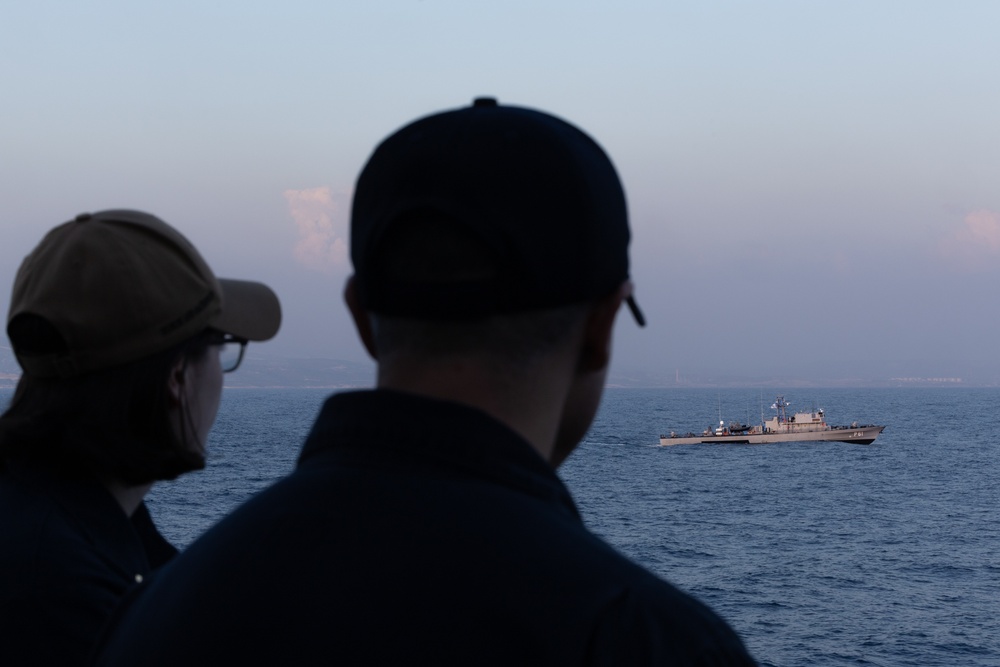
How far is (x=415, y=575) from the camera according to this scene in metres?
1.33

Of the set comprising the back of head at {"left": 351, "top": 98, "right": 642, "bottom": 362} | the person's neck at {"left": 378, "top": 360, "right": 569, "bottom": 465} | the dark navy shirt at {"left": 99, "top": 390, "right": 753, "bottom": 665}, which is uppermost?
the back of head at {"left": 351, "top": 98, "right": 642, "bottom": 362}

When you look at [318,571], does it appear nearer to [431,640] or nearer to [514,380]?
[431,640]

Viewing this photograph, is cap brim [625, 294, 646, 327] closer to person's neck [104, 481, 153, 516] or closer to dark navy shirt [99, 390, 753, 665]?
dark navy shirt [99, 390, 753, 665]

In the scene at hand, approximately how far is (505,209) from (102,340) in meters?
1.56

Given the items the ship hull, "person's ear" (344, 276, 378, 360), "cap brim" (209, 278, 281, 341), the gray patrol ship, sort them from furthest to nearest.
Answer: the gray patrol ship < the ship hull < "cap brim" (209, 278, 281, 341) < "person's ear" (344, 276, 378, 360)

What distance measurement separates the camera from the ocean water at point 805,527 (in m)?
44.8

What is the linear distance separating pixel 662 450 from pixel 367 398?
124 m

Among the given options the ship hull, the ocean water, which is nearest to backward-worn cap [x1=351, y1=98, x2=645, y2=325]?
the ocean water

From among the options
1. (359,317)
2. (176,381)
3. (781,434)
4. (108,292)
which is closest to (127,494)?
(176,381)

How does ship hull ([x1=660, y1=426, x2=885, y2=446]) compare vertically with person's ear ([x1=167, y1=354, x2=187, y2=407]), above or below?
below

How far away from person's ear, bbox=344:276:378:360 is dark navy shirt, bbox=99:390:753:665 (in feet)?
0.77

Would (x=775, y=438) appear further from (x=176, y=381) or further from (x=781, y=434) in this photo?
(x=176, y=381)

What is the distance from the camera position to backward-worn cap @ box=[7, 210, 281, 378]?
2.66m

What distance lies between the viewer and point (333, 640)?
1.32 m
